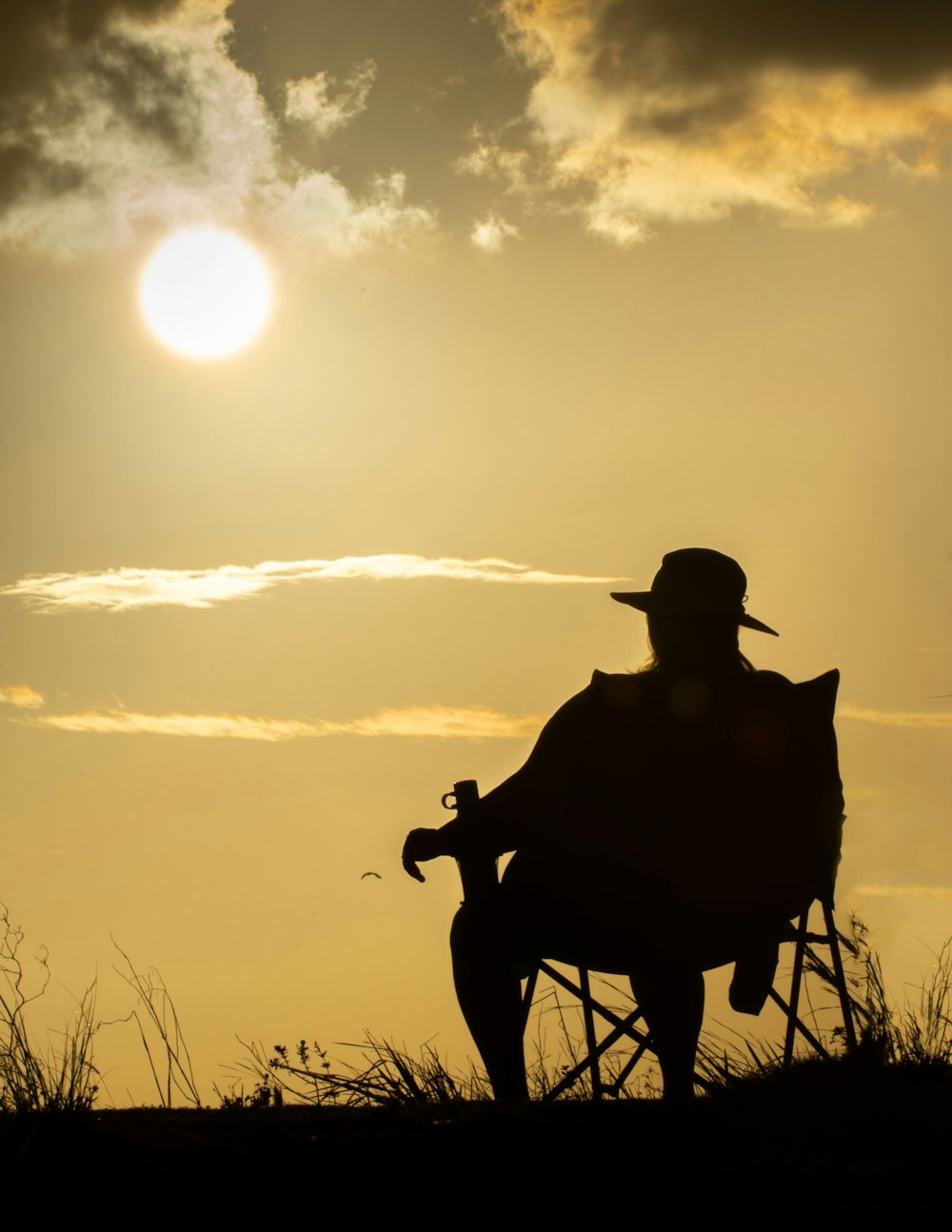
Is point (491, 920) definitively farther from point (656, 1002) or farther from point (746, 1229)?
point (746, 1229)

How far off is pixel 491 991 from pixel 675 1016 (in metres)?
0.66

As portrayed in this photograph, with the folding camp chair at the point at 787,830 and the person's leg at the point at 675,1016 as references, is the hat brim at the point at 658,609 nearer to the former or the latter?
the folding camp chair at the point at 787,830

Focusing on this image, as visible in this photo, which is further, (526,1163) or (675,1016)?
(675,1016)

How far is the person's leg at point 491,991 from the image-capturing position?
4.99m

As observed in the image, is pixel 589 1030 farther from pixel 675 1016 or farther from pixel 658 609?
pixel 658 609

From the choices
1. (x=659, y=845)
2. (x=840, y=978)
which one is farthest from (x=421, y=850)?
(x=840, y=978)

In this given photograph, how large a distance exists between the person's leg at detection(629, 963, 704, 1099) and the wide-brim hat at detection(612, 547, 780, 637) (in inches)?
51.1

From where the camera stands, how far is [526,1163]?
340cm

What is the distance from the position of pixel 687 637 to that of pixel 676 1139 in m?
2.06

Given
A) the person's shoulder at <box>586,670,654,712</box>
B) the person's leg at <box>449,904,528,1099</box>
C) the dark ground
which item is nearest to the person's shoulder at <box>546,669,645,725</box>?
the person's shoulder at <box>586,670,654,712</box>

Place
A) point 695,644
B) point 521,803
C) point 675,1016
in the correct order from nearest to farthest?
point 675,1016 → point 521,803 → point 695,644

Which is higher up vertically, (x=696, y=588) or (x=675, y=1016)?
(x=696, y=588)

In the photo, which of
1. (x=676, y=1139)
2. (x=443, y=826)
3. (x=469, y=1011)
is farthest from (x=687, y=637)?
(x=676, y=1139)

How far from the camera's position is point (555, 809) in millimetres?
4965
